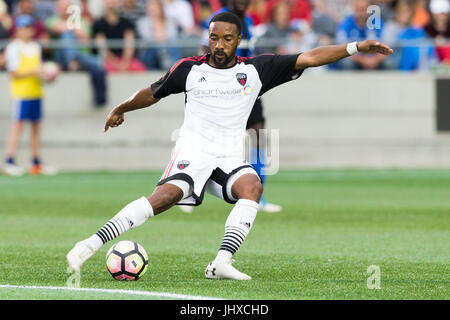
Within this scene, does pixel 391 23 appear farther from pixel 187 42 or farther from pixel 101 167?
pixel 101 167

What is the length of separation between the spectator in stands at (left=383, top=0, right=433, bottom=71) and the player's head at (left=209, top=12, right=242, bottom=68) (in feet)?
46.1

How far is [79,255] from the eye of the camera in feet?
24.4

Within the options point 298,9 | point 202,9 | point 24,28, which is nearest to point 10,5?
point 24,28

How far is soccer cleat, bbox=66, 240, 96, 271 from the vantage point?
7406mm

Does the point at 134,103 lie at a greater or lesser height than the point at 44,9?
lesser

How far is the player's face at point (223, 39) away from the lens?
8008 mm

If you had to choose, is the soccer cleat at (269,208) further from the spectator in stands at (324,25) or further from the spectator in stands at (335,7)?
the spectator in stands at (335,7)

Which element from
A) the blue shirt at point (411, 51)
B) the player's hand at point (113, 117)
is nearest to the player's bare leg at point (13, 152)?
the blue shirt at point (411, 51)

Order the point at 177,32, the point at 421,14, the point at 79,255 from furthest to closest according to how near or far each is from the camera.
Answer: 1. the point at 421,14
2. the point at 177,32
3. the point at 79,255

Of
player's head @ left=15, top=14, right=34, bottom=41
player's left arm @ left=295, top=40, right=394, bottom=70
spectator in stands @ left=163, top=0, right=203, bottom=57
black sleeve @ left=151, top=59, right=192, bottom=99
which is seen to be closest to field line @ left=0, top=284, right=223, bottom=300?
black sleeve @ left=151, top=59, right=192, bottom=99

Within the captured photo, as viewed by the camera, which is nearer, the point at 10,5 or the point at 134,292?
the point at 134,292

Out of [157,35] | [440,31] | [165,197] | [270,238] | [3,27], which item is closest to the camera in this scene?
[165,197]

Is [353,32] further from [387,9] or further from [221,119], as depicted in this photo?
[221,119]

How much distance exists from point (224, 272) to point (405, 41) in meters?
14.9
